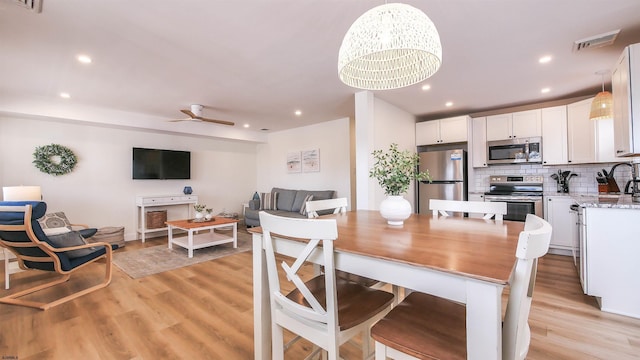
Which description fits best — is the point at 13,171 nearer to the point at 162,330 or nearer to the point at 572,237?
the point at 162,330

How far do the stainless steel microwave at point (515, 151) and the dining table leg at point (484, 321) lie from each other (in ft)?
13.7

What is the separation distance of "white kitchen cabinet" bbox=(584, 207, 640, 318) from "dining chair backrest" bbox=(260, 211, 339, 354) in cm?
256

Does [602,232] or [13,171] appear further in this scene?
[13,171]

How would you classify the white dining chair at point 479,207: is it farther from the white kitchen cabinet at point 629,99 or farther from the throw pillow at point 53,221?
the throw pillow at point 53,221

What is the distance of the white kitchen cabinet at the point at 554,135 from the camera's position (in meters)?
3.77

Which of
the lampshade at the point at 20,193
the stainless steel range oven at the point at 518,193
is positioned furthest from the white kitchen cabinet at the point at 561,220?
the lampshade at the point at 20,193

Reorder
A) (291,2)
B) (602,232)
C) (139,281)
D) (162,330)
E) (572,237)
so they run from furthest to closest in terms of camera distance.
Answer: (572,237) < (139,281) < (602,232) < (162,330) < (291,2)

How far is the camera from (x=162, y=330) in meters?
1.98

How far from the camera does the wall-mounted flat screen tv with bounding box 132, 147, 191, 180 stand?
5.01m

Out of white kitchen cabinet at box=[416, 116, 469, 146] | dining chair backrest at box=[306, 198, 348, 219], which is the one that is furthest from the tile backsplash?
dining chair backrest at box=[306, 198, 348, 219]

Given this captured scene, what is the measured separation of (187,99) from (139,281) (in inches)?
98.6

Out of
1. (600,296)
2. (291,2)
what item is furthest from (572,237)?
(291,2)

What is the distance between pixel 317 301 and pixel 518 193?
4365 millimetres

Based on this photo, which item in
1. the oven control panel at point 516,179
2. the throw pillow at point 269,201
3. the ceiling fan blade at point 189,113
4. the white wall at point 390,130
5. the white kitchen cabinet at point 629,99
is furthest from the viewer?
the throw pillow at point 269,201
